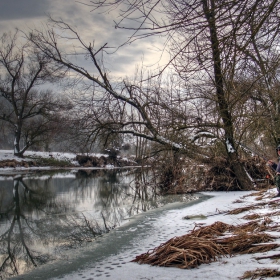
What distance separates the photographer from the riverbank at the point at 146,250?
9.26 ft

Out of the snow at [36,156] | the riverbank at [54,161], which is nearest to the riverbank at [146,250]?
the riverbank at [54,161]

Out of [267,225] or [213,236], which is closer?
[213,236]

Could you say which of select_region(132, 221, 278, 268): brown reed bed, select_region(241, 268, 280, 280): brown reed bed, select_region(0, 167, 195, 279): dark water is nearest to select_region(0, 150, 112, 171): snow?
select_region(0, 167, 195, 279): dark water

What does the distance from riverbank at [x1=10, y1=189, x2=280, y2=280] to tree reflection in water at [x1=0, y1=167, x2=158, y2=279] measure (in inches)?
15.7

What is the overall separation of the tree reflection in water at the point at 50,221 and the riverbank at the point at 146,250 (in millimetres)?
398

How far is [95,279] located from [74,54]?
10087 millimetres

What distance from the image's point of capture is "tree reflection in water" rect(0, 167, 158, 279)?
4.26 metres

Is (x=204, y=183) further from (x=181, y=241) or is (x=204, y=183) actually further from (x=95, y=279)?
(x=95, y=279)

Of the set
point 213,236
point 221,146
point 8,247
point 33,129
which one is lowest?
point 8,247

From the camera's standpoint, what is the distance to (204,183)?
11.0 metres

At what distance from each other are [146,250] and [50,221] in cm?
318

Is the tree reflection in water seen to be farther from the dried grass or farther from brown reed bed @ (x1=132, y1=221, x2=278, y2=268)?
the dried grass

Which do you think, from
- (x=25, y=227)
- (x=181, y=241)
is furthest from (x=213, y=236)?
(x=25, y=227)

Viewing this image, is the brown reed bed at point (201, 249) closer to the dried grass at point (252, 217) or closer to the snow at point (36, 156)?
the dried grass at point (252, 217)
